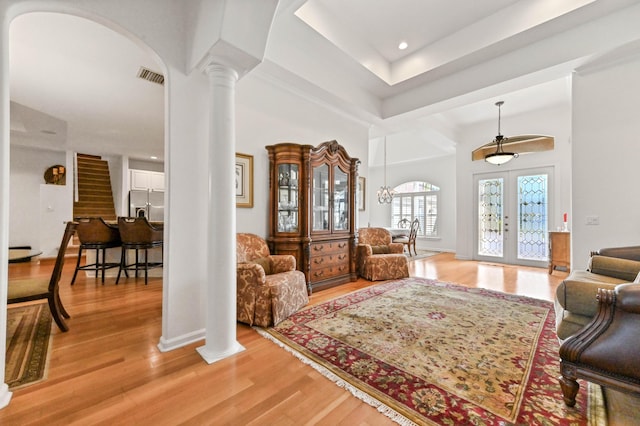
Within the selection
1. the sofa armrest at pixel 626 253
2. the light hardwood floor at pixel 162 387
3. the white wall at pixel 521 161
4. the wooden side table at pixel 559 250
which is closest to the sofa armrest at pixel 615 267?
the sofa armrest at pixel 626 253

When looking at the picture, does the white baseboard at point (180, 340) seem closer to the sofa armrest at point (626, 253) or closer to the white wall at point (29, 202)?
the sofa armrest at point (626, 253)

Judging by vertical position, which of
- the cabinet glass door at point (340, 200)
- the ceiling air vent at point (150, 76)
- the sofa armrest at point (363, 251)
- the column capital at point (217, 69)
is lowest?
the sofa armrest at point (363, 251)

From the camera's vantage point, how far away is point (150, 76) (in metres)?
3.35

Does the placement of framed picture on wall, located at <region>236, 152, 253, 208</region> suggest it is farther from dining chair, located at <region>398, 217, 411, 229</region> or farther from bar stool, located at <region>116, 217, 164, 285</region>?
dining chair, located at <region>398, 217, 411, 229</region>

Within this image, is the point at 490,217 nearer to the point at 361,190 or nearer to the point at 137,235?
the point at 361,190

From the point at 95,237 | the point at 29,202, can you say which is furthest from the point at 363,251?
the point at 29,202

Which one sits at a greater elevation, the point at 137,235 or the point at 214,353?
the point at 137,235

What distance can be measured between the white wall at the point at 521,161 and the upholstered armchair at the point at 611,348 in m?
5.15

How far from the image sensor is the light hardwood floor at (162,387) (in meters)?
1.46

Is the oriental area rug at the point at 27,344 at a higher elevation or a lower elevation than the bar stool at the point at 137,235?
lower

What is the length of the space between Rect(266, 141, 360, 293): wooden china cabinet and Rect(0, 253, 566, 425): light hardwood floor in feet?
4.27

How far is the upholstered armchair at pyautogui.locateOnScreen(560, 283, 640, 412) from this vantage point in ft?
4.30

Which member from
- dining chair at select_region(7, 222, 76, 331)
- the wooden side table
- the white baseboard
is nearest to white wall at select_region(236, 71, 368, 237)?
the white baseboard

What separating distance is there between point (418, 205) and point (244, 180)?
22.5 feet
